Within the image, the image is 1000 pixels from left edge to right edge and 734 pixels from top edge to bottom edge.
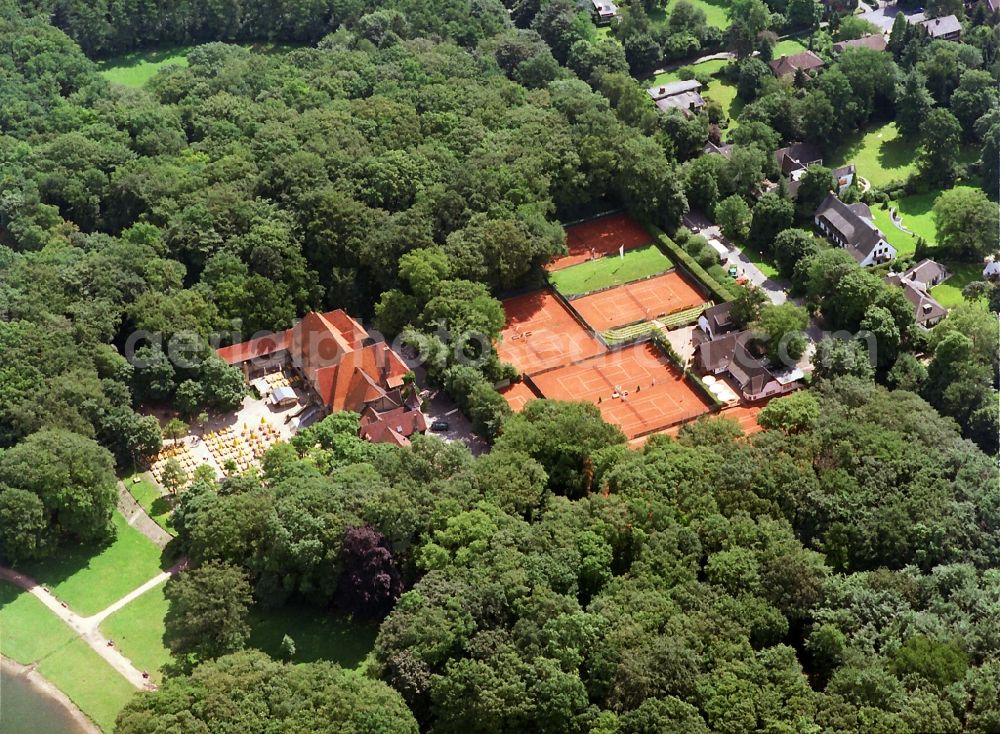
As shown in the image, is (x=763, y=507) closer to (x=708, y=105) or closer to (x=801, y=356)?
(x=801, y=356)

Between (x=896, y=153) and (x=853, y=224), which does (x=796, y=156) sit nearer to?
(x=896, y=153)

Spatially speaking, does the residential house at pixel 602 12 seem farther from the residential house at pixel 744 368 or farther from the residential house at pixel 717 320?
the residential house at pixel 744 368

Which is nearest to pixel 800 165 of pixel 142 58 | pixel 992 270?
pixel 992 270

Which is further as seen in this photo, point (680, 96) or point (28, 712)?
point (680, 96)

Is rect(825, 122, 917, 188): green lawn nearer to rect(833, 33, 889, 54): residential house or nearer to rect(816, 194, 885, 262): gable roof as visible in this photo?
rect(816, 194, 885, 262): gable roof

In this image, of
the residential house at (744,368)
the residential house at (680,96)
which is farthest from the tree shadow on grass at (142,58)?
the residential house at (744,368)

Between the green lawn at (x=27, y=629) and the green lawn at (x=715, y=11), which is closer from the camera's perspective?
the green lawn at (x=27, y=629)

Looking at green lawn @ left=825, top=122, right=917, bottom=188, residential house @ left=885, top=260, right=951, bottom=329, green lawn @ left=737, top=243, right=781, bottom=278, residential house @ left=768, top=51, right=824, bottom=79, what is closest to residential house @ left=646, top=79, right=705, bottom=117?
residential house @ left=768, top=51, right=824, bottom=79
